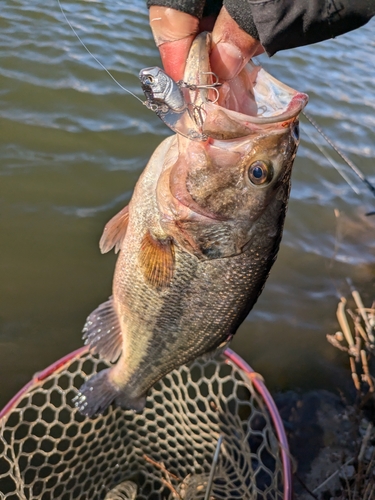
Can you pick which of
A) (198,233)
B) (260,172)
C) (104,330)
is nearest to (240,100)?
(260,172)

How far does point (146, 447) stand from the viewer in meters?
3.29

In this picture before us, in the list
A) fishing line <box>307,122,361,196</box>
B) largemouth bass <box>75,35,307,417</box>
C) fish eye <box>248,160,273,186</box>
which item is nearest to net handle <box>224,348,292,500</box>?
largemouth bass <box>75,35,307,417</box>

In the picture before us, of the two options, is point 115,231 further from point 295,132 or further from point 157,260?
point 295,132

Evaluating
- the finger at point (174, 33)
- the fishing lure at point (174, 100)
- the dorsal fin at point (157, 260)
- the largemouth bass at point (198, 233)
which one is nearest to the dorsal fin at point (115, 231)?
the largemouth bass at point (198, 233)

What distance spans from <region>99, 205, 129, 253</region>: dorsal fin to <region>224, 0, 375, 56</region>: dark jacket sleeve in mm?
1162

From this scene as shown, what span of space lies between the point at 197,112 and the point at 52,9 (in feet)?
23.6

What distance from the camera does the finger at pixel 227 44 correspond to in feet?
5.34

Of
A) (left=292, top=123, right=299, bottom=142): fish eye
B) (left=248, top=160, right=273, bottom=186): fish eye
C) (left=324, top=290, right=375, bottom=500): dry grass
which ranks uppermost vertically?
(left=292, top=123, right=299, bottom=142): fish eye

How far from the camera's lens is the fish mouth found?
1.61 m

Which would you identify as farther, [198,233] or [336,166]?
[336,166]

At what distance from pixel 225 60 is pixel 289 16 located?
26 centimetres

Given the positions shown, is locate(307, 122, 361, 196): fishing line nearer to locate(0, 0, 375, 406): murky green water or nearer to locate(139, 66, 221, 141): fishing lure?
locate(0, 0, 375, 406): murky green water

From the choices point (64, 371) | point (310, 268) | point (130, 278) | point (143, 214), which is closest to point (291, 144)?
point (143, 214)

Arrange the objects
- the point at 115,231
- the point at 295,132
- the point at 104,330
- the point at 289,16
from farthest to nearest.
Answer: the point at 104,330, the point at 115,231, the point at 295,132, the point at 289,16
